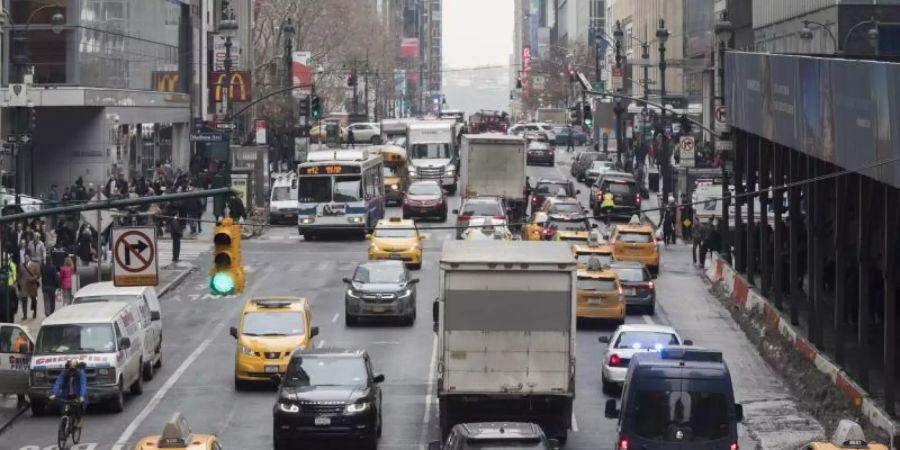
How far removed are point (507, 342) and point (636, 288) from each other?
1865cm

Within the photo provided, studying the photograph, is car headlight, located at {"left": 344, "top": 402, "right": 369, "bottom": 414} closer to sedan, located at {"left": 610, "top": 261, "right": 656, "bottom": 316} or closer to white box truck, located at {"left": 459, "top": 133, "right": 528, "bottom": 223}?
sedan, located at {"left": 610, "top": 261, "right": 656, "bottom": 316}

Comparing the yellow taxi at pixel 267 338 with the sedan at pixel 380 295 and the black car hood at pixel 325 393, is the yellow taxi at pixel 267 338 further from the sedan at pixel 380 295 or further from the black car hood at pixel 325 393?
the sedan at pixel 380 295

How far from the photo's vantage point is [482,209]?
63.0m

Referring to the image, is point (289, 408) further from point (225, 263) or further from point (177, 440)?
point (225, 263)

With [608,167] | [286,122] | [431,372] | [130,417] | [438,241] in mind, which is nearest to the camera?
[130,417]

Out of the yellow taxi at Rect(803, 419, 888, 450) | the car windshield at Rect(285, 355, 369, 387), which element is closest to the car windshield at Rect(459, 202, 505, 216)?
the car windshield at Rect(285, 355, 369, 387)

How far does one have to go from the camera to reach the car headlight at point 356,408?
1139 inches

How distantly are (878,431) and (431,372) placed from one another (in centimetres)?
1186

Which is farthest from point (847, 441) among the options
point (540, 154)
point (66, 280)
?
point (540, 154)

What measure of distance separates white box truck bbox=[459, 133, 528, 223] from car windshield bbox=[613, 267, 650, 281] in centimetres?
2361

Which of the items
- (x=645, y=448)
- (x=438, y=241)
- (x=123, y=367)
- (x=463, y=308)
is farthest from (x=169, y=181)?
(x=645, y=448)

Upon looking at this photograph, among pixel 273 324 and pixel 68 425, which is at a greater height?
pixel 273 324

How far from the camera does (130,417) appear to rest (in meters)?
33.0

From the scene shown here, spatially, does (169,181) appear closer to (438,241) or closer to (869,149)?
(438,241)
